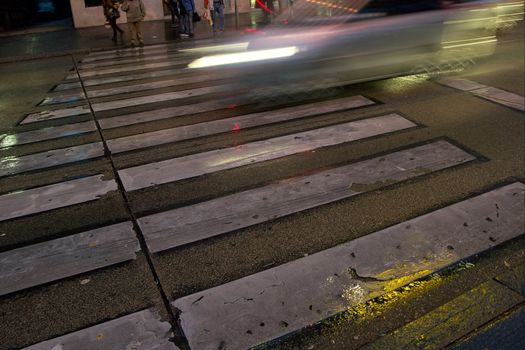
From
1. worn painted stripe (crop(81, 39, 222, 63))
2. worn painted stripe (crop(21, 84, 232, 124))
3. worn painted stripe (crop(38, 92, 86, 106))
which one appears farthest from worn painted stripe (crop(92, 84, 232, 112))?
worn painted stripe (crop(81, 39, 222, 63))

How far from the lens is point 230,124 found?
22.0ft

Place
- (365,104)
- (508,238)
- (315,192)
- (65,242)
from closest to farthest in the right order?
1. (508,238)
2. (65,242)
3. (315,192)
4. (365,104)

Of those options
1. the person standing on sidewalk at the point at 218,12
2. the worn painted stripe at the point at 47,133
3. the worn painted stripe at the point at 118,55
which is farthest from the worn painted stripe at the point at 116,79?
the person standing on sidewalk at the point at 218,12

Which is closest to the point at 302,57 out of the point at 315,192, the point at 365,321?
the point at 315,192

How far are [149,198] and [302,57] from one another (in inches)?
322

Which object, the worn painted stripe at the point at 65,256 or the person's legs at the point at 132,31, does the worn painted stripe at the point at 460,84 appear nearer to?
the worn painted stripe at the point at 65,256

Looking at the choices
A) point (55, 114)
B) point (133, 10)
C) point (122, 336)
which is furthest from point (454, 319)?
point (133, 10)

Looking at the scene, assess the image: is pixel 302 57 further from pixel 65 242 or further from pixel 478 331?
pixel 478 331

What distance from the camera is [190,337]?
272 centimetres

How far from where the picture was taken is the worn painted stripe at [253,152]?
505 centimetres

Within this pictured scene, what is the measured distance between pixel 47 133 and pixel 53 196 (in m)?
2.59

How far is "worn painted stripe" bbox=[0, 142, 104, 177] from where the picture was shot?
5523 mm

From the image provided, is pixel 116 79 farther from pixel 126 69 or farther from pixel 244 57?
pixel 244 57

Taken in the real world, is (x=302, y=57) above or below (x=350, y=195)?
above
